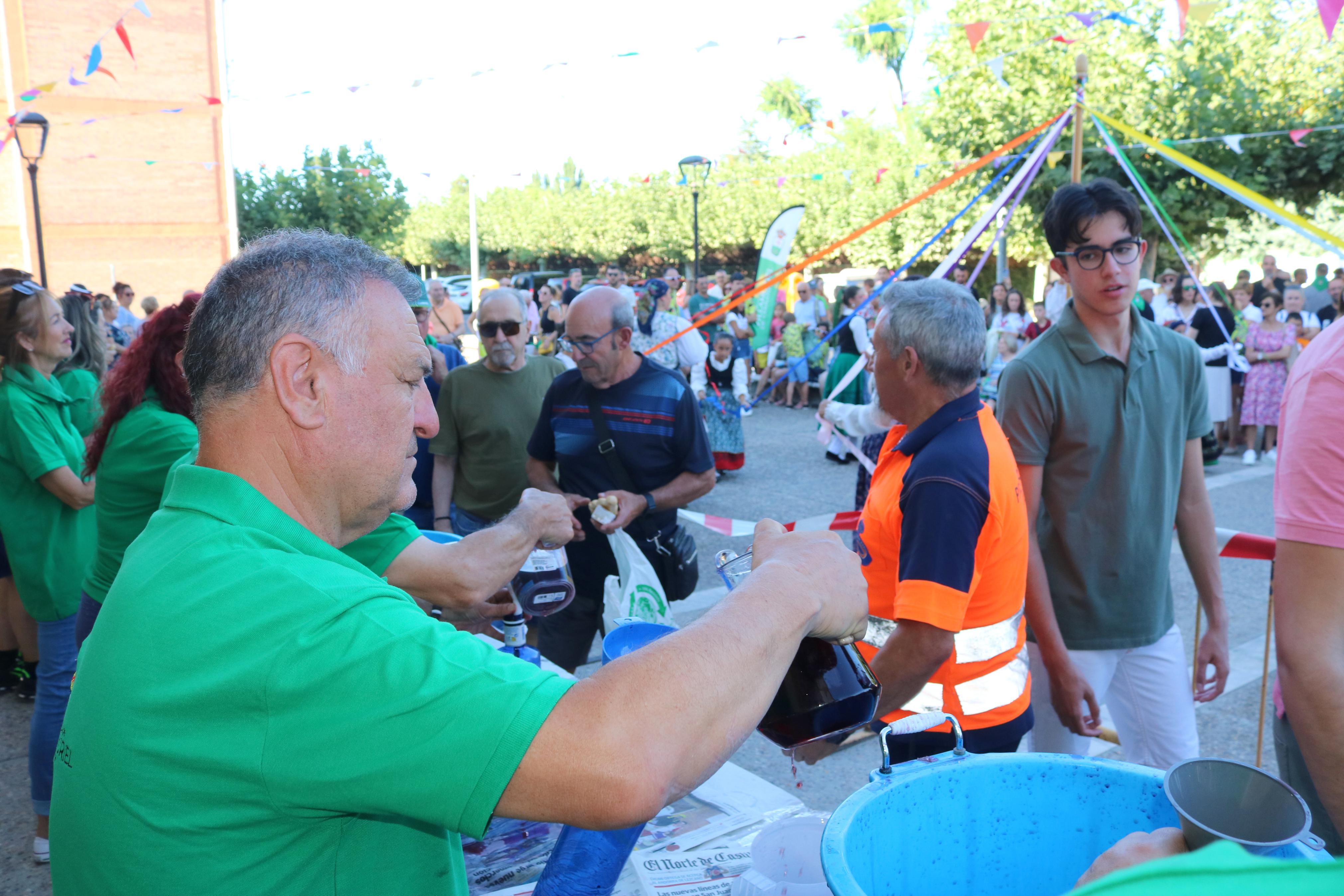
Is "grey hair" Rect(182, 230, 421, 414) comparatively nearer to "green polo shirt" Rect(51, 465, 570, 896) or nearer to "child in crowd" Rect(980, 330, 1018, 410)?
"green polo shirt" Rect(51, 465, 570, 896)

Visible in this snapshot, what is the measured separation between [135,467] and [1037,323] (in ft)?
38.7

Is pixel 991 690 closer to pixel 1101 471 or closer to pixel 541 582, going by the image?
pixel 1101 471

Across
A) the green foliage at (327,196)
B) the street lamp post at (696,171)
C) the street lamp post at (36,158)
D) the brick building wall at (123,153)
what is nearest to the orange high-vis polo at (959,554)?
the street lamp post at (36,158)

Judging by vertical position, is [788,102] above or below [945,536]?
above

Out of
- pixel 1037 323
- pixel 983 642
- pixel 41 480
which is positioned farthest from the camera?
pixel 1037 323

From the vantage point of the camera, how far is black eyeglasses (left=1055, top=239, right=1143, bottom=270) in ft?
8.93

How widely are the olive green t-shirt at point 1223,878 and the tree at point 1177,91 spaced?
17984 mm

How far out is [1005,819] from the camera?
53.7 inches

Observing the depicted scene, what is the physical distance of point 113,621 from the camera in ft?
3.22

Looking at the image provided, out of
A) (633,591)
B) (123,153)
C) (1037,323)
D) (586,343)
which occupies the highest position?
(123,153)

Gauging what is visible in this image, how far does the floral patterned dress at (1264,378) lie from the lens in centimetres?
1006

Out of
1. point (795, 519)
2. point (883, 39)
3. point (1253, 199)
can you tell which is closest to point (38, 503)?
point (795, 519)

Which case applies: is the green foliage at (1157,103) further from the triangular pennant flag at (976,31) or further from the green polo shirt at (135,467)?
the green polo shirt at (135,467)

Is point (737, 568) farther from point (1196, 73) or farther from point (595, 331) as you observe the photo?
point (1196, 73)
